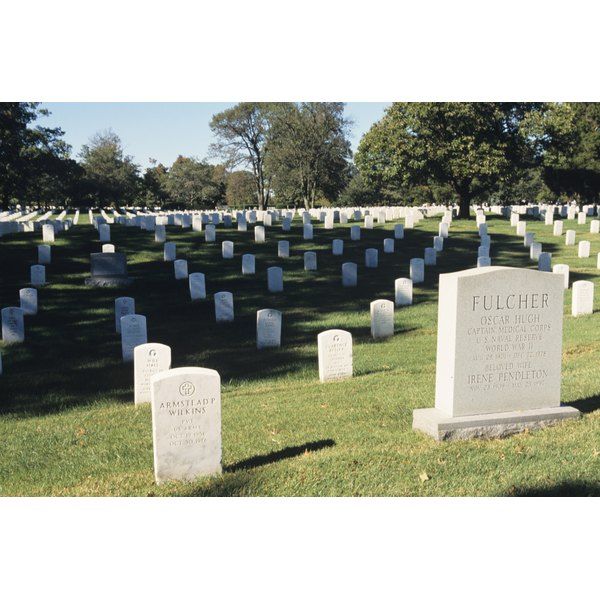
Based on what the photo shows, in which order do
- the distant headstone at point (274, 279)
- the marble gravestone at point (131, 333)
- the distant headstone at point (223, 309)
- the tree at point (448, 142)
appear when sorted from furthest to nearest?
the tree at point (448, 142) → the distant headstone at point (274, 279) → the distant headstone at point (223, 309) → the marble gravestone at point (131, 333)

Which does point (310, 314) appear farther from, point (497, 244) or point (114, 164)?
point (497, 244)

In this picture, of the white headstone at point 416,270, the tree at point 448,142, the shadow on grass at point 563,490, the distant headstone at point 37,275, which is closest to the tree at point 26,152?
the distant headstone at point 37,275

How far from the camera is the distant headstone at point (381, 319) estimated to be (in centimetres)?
1257

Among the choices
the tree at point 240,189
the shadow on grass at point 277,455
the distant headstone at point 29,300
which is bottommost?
the shadow on grass at point 277,455

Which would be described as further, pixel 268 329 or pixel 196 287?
pixel 196 287

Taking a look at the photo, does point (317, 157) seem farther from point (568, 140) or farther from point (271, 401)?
point (271, 401)

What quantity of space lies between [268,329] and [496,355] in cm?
567

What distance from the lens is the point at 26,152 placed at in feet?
59.3

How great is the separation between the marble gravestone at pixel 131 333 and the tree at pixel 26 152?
6419 mm

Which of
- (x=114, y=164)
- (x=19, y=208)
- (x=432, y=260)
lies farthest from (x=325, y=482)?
(x=19, y=208)

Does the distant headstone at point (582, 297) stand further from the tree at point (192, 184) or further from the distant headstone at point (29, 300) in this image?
the tree at point (192, 184)

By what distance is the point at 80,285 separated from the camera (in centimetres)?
1798

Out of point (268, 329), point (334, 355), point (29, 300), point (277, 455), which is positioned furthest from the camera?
point (29, 300)

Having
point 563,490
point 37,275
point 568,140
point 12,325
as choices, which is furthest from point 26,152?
point 568,140
